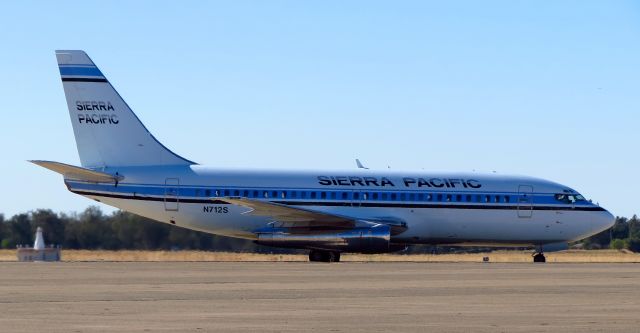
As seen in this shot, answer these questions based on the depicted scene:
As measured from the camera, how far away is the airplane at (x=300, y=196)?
155 ft

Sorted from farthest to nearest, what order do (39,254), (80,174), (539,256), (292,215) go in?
(39,254) < (539,256) < (80,174) < (292,215)

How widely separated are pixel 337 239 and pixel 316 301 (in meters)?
24.1

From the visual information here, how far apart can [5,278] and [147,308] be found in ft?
36.7

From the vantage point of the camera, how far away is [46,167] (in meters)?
46.5

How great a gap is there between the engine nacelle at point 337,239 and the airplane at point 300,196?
5 cm

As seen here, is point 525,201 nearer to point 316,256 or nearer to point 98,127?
point 316,256

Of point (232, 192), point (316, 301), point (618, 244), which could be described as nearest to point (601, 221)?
point (232, 192)

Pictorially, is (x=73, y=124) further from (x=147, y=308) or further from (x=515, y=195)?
(x=147, y=308)

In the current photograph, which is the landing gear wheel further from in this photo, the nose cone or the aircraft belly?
the aircraft belly

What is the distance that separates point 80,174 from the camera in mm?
47312

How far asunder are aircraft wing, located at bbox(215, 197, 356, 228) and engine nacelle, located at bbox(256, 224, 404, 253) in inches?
10.6

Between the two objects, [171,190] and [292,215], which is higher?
[171,190]

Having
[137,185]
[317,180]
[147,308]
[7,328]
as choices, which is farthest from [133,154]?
[7,328]

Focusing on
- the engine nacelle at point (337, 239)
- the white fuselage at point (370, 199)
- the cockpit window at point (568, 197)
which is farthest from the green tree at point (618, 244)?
the engine nacelle at point (337, 239)
